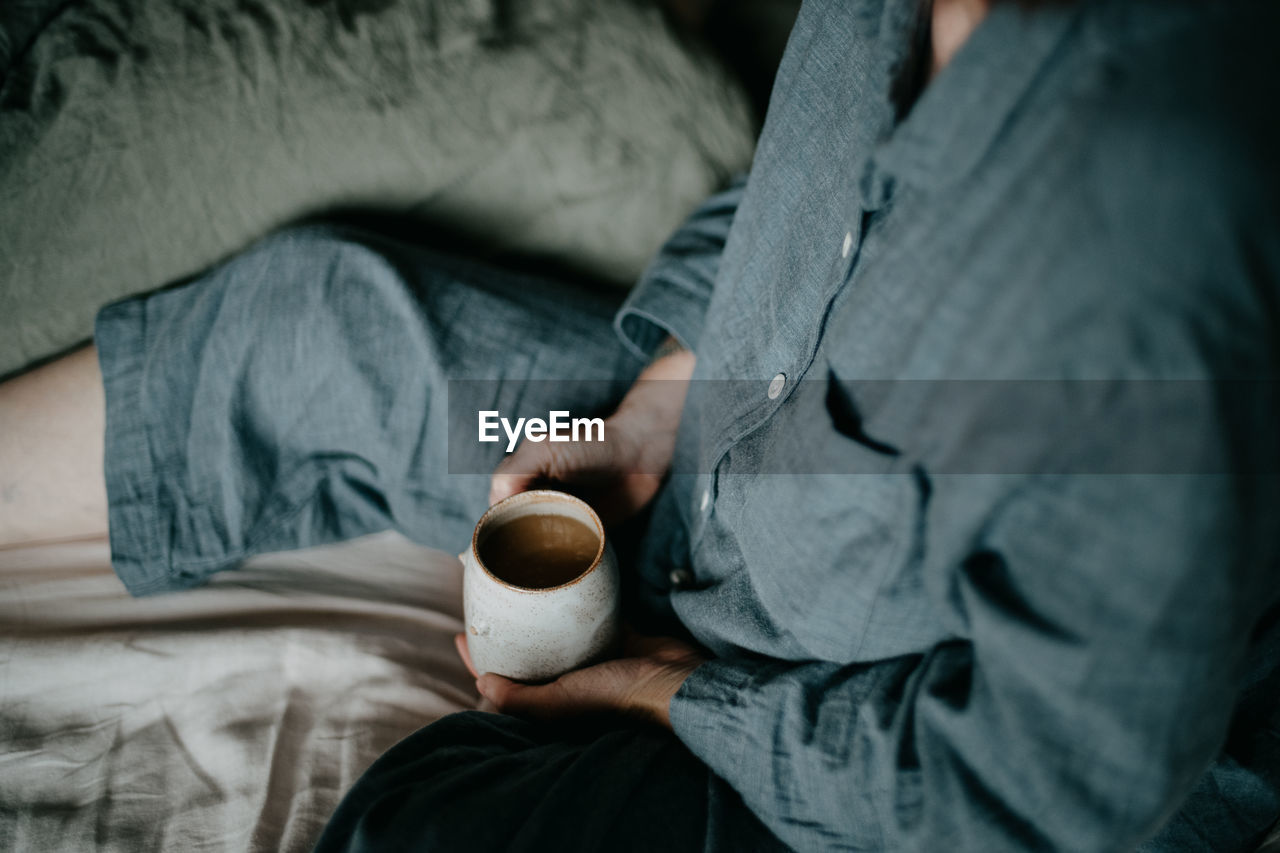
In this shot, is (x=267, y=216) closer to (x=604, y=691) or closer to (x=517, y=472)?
(x=517, y=472)

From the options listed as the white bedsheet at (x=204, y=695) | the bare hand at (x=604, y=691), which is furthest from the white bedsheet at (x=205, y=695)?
the bare hand at (x=604, y=691)

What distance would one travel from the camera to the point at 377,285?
70 cm

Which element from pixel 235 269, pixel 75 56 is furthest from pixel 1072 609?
pixel 75 56

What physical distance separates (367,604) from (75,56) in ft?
2.00

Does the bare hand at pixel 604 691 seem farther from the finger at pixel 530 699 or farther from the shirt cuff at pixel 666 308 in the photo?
the shirt cuff at pixel 666 308

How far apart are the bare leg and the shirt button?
2.19 ft

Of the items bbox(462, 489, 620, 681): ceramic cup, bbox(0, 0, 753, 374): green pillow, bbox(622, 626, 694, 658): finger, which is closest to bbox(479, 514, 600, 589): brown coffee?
bbox(462, 489, 620, 681): ceramic cup

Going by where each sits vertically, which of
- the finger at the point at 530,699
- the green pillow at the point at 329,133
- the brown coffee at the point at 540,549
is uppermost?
the green pillow at the point at 329,133

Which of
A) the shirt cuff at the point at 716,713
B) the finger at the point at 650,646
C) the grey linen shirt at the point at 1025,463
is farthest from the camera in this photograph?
the finger at the point at 650,646

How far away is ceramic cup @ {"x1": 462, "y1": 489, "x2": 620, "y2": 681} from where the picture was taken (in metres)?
0.51

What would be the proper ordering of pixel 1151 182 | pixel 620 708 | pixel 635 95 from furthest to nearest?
1. pixel 635 95
2. pixel 620 708
3. pixel 1151 182

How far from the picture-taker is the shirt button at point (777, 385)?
51 centimetres

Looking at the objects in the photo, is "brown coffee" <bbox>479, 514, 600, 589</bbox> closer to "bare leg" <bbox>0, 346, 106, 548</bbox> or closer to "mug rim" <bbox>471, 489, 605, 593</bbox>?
"mug rim" <bbox>471, 489, 605, 593</bbox>

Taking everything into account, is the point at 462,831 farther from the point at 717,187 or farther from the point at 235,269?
the point at 717,187
